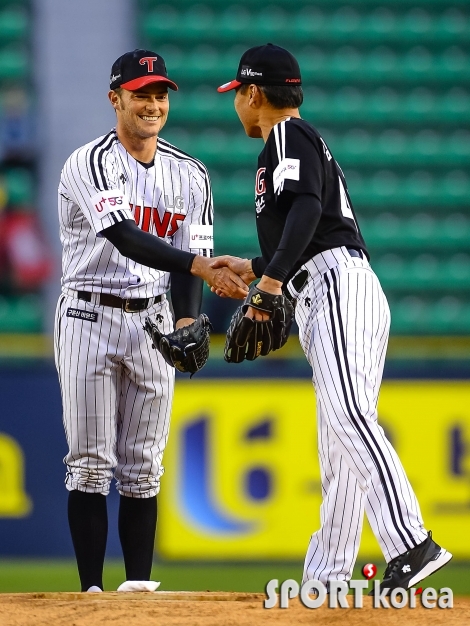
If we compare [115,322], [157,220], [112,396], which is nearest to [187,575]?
[112,396]

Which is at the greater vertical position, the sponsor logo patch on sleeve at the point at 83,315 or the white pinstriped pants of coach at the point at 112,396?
the sponsor logo patch on sleeve at the point at 83,315

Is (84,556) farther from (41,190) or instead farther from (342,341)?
(41,190)

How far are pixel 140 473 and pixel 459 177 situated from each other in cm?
563

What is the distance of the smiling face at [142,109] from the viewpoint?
4.41 meters

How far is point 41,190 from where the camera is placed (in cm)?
880

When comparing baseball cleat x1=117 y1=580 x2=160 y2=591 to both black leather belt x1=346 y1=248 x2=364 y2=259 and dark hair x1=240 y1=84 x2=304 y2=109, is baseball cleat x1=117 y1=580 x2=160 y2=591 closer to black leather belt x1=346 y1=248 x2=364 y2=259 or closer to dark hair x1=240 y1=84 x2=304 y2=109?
black leather belt x1=346 y1=248 x2=364 y2=259

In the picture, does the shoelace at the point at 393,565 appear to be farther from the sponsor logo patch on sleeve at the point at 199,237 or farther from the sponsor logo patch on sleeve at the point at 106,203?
the sponsor logo patch on sleeve at the point at 106,203

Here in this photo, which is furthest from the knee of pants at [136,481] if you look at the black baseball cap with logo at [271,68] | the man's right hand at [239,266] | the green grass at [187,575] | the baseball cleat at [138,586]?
the green grass at [187,575]

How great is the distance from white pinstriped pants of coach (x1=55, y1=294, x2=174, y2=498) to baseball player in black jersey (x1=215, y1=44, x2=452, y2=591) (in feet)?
1.60

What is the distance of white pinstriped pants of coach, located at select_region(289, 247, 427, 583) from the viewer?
3756mm

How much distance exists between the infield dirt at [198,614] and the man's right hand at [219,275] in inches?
45.3

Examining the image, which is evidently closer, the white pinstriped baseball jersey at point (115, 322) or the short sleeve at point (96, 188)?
the short sleeve at point (96, 188)

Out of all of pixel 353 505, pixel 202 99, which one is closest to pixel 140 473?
pixel 353 505

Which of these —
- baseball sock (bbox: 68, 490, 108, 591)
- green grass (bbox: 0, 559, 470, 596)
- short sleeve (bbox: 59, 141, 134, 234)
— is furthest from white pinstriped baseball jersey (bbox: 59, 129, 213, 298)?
green grass (bbox: 0, 559, 470, 596)
